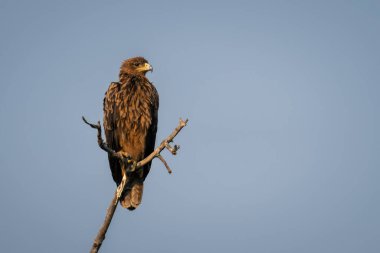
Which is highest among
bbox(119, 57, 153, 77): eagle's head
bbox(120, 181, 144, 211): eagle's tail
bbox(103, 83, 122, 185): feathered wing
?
bbox(119, 57, 153, 77): eagle's head

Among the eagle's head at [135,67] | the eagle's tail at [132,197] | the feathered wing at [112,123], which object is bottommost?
the eagle's tail at [132,197]

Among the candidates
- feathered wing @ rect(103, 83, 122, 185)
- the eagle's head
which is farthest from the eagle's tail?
the eagle's head

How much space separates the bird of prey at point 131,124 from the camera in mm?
8688

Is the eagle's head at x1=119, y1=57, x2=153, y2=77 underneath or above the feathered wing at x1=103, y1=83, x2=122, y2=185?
above

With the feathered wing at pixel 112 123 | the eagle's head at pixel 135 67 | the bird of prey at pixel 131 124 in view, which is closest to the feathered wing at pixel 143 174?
the bird of prey at pixel 131 124

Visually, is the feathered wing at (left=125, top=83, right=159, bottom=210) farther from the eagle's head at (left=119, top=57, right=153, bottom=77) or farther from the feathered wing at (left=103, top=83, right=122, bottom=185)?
the eagle's head at (left=119, top=57, right=153, bottom=77)

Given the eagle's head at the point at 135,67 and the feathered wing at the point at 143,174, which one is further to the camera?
the eagle's head at the point at 135,67

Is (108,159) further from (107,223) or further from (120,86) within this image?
(107,223)

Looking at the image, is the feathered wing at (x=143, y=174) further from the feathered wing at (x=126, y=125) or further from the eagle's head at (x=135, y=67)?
the eagle's head at (x=135, y=67)

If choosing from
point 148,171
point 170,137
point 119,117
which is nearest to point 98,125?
point 170,137

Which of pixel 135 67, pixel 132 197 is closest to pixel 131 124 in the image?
pixel 132 197

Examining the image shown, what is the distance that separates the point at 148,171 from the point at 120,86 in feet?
5.04

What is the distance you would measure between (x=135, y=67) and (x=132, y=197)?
238 centimetres

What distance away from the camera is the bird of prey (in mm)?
8688
